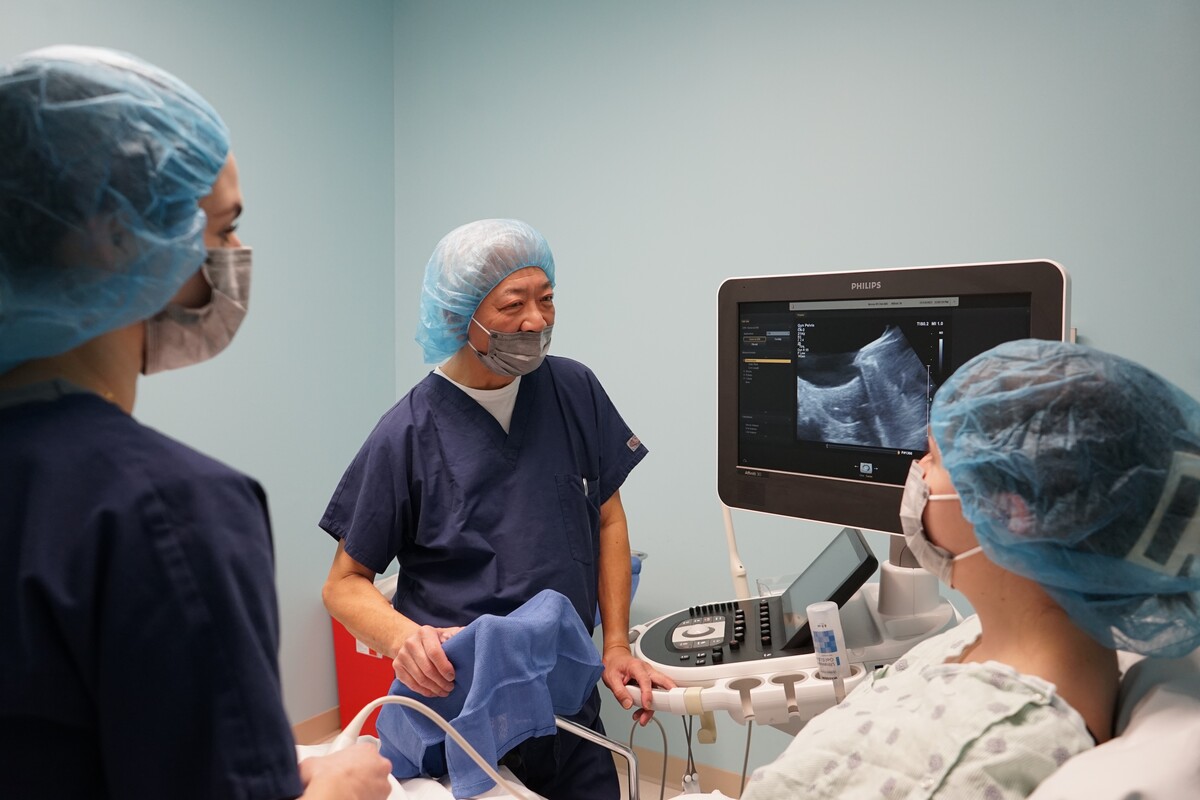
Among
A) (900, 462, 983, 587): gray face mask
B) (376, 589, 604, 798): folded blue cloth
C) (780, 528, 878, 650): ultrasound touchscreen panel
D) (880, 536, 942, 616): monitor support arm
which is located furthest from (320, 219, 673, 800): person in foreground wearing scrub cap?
(900, 462, 983, 587): gray face mask

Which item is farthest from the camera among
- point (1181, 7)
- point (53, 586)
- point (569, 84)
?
point (569, 84)

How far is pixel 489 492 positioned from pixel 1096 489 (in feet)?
3.25

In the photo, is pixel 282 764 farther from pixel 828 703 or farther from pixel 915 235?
pixel 915 235

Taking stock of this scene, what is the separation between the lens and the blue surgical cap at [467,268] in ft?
5.58

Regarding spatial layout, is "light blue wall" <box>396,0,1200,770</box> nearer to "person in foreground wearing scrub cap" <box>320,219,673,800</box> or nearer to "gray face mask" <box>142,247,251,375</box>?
"person in foreground wearing scrub cap" <box>320,219,673,800</box>

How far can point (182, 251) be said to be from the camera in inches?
30.4

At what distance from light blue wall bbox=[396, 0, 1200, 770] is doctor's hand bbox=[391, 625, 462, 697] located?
1320 millimetres

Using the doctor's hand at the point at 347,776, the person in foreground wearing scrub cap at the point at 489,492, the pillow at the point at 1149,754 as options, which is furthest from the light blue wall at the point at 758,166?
the doctor's hand at the point at 347,776

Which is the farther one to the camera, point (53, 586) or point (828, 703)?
point (828, 703)

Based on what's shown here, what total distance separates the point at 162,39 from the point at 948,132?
208cm

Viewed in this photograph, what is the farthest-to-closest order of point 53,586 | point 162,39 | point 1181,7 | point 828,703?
point 162,39
point 1181,7
point 828,703
point 53,586

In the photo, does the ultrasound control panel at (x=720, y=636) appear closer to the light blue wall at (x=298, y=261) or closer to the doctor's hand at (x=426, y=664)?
the doctor's hand at (x=426, y=664)

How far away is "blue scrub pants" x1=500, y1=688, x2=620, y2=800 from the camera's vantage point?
1.55 m

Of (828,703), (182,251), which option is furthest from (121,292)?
(828,703)
